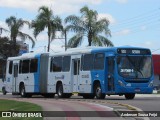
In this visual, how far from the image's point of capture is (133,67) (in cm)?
2812

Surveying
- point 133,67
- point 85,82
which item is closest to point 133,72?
point 133,67

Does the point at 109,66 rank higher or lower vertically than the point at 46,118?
higher

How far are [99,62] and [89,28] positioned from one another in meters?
21.0

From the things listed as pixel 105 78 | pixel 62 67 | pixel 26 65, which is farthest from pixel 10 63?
pixel 105 78

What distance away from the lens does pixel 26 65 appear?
3719 cm

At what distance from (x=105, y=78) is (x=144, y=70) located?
2316 mm

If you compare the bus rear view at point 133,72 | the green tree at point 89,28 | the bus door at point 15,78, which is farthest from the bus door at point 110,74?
the green tree at point 89,28

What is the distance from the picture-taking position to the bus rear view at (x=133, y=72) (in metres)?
27.9

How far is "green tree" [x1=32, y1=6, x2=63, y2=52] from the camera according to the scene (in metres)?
53.7

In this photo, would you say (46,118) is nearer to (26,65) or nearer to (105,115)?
(105,115)

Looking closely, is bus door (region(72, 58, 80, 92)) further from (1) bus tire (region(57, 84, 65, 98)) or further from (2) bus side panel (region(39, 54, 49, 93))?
(2) bus side panel (region(39, 54, 49, 93))

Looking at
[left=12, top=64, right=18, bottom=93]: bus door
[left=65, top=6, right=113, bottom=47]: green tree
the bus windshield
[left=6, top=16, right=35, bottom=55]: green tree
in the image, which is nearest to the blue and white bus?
the bus windshield

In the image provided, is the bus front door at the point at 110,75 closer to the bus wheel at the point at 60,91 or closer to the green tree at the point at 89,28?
the bus wheel at the point at 60,91

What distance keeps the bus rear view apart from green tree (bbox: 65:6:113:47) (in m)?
21.2
